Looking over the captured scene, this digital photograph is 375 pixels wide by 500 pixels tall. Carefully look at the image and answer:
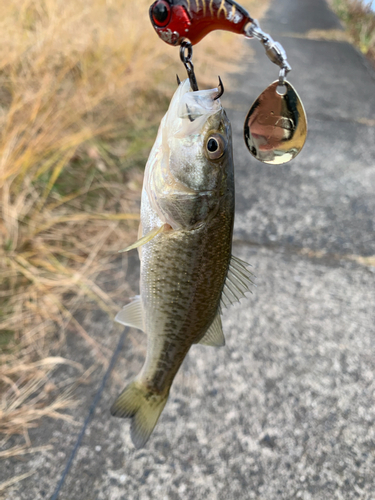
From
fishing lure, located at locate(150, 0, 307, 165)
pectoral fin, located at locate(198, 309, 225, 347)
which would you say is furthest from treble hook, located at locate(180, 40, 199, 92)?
pectoral fin, located at locate(198, 309, 225, 347)

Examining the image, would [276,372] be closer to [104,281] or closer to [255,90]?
[104,281]

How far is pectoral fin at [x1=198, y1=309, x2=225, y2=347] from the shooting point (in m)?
1.16

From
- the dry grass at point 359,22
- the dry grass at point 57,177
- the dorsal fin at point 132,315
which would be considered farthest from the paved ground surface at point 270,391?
Answer: the dry grass at point 359,22

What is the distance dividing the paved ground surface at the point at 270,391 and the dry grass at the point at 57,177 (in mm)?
187

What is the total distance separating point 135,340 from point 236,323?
662mm

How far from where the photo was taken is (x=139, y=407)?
1277 mm

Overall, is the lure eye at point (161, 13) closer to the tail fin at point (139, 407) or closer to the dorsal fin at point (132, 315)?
the dorsal fin at point (132, 315)

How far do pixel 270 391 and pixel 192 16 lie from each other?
1867 millimetres

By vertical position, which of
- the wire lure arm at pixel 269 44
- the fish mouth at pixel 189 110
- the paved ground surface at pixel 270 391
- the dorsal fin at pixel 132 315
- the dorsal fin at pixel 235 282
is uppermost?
the wire lure arm at pixel 269 44

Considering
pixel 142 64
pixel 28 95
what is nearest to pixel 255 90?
pixel 142 64

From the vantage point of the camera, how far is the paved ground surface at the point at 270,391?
174 centimetres

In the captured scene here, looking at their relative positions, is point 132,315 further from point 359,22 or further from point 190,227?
point 359,22

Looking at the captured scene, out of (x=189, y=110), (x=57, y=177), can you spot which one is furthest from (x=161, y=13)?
(x=57, y=177)

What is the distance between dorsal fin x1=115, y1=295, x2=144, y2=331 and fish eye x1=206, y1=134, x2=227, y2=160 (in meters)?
0.52
